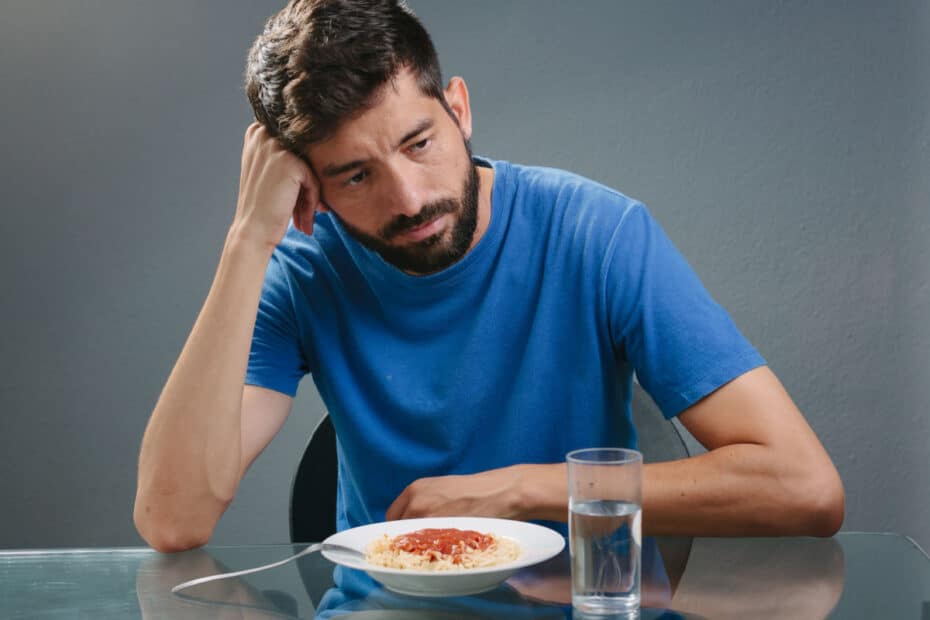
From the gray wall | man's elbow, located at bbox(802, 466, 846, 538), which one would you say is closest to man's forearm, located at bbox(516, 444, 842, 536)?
man's elbow, located at bbox(802, 466, 846, 538)

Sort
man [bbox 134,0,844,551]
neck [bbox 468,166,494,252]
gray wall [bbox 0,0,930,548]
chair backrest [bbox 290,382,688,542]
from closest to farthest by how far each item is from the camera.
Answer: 1. man [bbox 134,0,844,551]
2. neck [bbox 468,166,494,252]
3. chair backrest [bbox 290,382,688,542]
4. gray wall [bbox 0,0,930,548]

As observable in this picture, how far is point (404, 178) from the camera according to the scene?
53.1 inches

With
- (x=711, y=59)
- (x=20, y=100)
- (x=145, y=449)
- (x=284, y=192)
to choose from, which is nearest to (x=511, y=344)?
(x=284, y=192)

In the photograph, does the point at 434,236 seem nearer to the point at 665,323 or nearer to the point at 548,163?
the point at 665,323

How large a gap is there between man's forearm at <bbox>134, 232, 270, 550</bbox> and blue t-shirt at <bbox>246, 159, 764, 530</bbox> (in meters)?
0.15

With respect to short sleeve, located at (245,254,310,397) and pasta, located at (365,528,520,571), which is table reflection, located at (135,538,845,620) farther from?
short sleeve, located at (245,254,310,397)

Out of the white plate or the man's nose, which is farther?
the man's nose

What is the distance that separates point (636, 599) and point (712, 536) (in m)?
0.29

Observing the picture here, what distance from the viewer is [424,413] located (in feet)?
4.77

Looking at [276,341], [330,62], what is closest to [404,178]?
[330,62]

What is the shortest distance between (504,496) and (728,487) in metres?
0.25

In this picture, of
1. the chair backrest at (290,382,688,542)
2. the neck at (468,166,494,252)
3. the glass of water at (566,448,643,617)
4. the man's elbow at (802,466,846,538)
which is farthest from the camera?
the chair backrest at (290,382,688,542)

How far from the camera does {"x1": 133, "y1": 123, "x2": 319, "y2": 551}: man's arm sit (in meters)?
1.30

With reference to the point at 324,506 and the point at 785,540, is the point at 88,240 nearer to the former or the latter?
the point at 324,506
